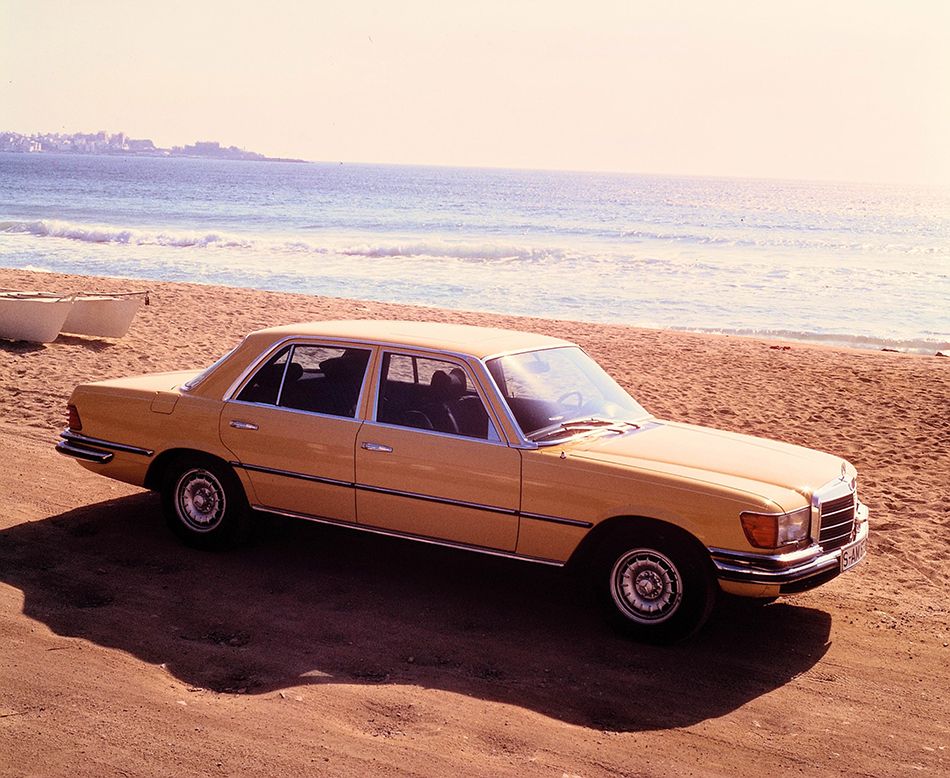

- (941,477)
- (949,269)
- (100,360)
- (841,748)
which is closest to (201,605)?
(841,748)

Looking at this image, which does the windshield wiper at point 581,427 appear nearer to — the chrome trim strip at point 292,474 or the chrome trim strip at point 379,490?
the chrome trim strip at point 379,490

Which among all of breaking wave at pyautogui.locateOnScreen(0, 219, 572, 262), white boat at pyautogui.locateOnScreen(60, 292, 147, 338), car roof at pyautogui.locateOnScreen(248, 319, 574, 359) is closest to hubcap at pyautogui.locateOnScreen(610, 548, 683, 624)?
car roof at pyautogui.locateOnScreen(248, 319, 574, 359)

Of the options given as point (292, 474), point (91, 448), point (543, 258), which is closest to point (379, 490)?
point (292, 474)

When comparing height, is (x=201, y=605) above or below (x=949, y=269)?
below

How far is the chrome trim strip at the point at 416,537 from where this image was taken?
16.8 feet

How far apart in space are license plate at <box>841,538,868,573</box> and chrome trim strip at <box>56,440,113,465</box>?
4.61m

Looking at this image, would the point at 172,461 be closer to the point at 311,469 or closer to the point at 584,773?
the point at 311,469

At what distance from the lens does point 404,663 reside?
4637mm

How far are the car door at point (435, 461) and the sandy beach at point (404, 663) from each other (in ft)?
1.30

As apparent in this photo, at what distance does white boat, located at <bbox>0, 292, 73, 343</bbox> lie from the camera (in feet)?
41.4

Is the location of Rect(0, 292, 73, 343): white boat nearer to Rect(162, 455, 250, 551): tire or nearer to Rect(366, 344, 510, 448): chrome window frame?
Rect(162, 455, 250, 551): tire

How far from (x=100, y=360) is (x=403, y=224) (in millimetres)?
44469

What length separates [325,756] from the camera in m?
3.72

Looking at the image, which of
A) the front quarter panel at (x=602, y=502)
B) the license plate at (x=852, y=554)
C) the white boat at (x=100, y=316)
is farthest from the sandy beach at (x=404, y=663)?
the white boat at (x=100, y=316)
